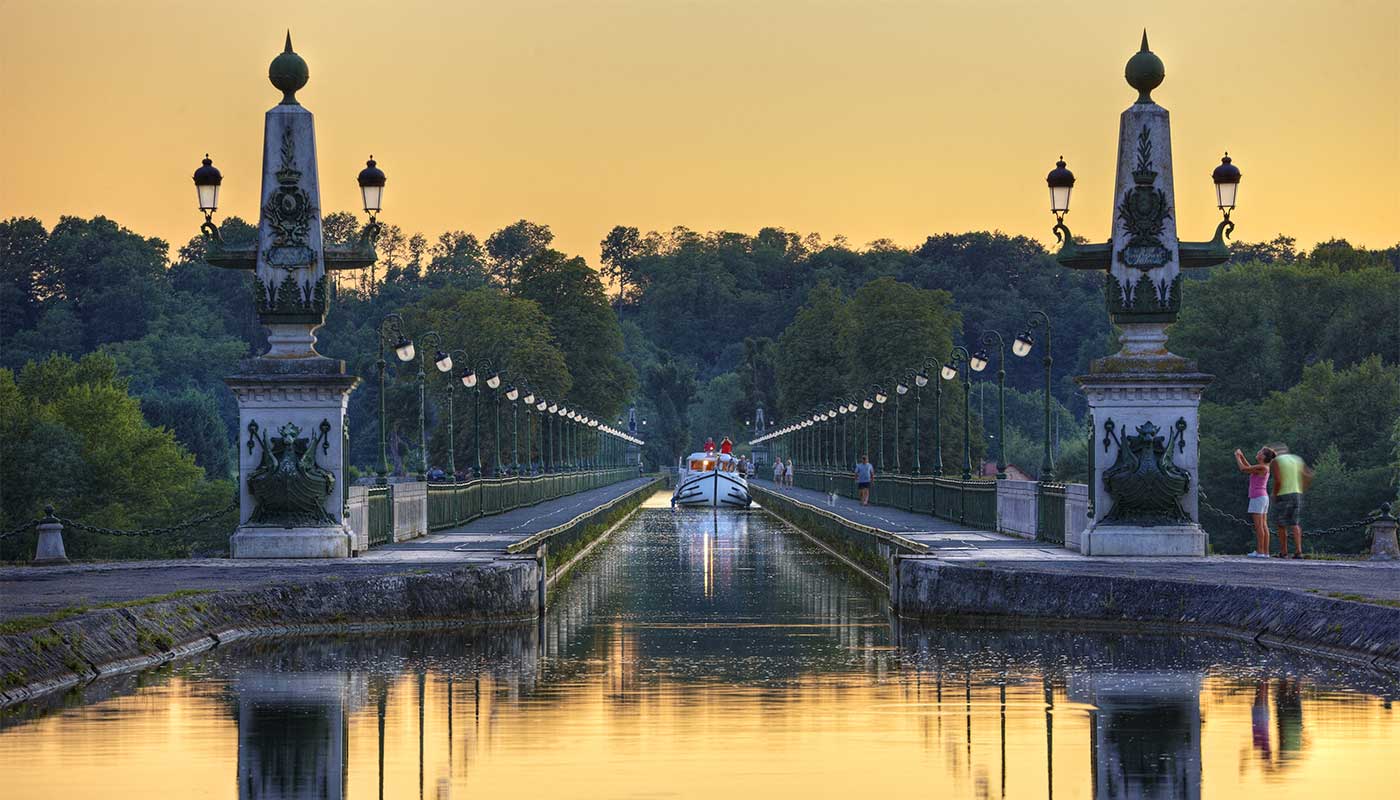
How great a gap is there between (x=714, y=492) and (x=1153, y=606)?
7165 centimetres

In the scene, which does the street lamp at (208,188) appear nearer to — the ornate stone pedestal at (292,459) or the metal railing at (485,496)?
the ornate stone pedestal at (292,459)

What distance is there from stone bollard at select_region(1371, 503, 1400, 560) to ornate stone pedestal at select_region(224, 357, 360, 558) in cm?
1449

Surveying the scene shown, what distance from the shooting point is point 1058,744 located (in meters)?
14.8

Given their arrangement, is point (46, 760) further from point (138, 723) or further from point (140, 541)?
point (140, 541)

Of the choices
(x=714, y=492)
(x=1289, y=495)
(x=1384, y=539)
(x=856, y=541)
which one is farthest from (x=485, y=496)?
(x=714, y=492)

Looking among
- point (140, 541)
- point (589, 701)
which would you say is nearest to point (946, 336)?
point (140, 541)

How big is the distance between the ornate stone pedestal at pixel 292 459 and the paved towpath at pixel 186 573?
513 millimetres

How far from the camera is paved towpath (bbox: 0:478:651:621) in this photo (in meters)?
23.8

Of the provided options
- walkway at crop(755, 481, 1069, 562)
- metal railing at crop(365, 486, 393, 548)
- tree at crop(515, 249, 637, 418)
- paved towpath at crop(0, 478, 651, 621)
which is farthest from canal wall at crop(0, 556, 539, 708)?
tree at crop(515, 249, 637, 418)

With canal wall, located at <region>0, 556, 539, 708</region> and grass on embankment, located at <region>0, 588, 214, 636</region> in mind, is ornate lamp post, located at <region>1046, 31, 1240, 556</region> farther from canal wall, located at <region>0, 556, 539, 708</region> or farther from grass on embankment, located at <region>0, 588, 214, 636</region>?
grass on embankment, located at <region>0, 588, 214, 636</region>

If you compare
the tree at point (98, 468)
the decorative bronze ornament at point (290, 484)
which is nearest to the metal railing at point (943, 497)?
the decorative bronze ornament at point (290, 484)

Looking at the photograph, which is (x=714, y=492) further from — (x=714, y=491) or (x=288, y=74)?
(x=288, y=74)

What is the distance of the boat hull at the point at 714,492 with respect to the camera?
9619cm

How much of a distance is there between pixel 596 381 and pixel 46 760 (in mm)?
128987
